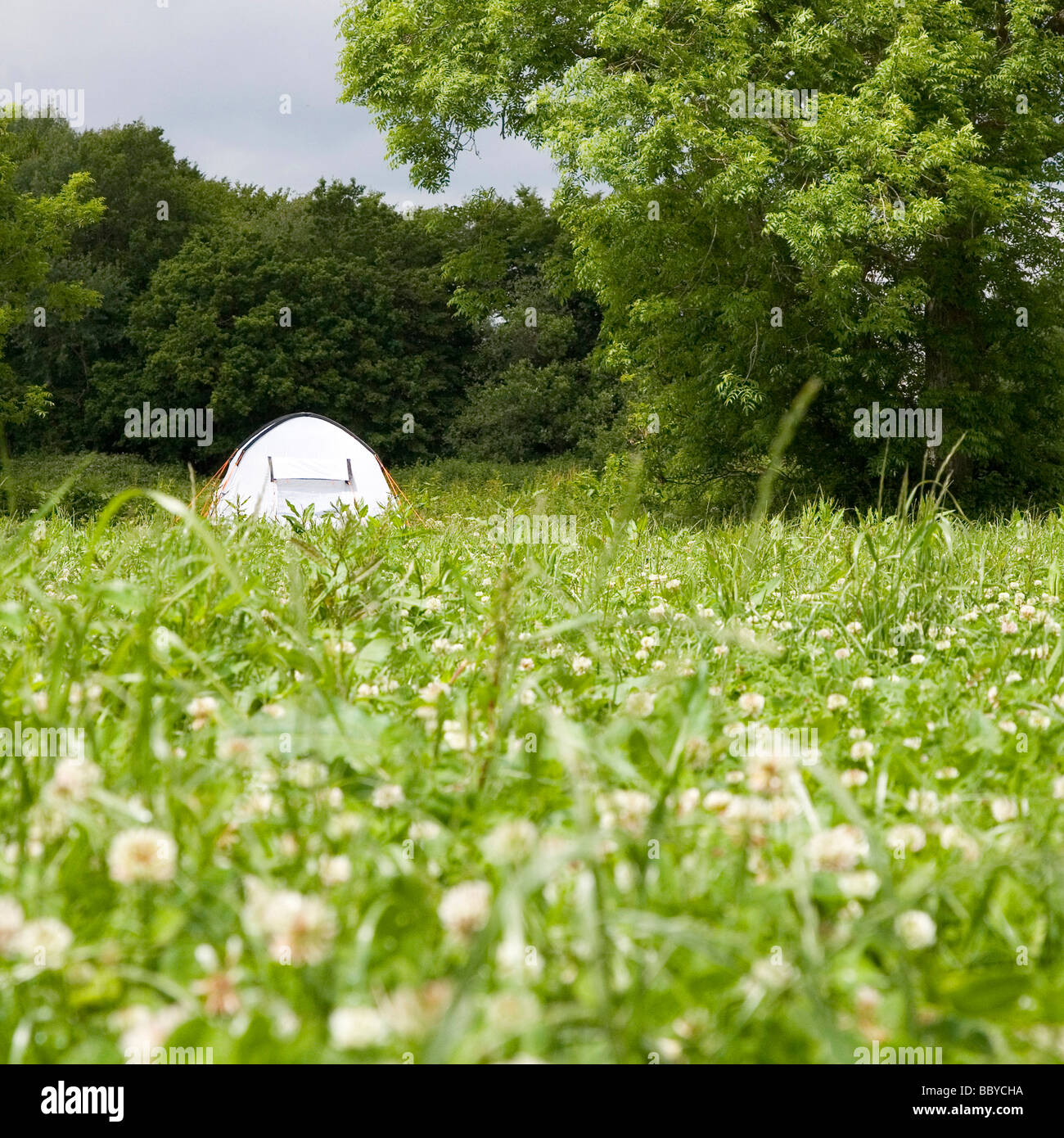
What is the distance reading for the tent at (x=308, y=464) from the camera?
15.4 m

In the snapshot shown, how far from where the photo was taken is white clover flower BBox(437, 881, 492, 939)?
2.77 ft

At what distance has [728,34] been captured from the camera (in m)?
10.6

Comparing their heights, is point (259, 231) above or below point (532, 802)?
above

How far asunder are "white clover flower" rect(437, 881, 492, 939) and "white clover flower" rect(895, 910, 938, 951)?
14.9 inches

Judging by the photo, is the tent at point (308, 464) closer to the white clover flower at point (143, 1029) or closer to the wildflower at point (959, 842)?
A: the wildflower at point (959, 842)

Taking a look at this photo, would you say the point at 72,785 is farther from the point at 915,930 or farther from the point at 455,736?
the point at 915,930

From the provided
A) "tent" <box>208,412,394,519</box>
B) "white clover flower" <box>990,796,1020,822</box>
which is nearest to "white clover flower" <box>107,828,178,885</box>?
"white clover flower" <box>990,796,1020,822</box>

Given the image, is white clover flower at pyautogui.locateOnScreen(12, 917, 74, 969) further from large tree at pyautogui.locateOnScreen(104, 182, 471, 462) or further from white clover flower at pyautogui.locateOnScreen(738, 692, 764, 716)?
large tree at pyautogui.locateOnScreen(104, 182, 471, 462)

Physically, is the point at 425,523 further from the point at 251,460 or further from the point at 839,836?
the point at 251,460

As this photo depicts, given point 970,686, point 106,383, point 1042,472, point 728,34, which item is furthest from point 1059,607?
point 106,383

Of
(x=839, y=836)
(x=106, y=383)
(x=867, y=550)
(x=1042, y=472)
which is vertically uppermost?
(x=106, y=383)

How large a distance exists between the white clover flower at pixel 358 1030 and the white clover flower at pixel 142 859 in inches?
10.5

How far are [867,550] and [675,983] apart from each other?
269 centimetres

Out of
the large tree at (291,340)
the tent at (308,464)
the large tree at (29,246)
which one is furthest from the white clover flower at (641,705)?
the large tree at (291,340)
